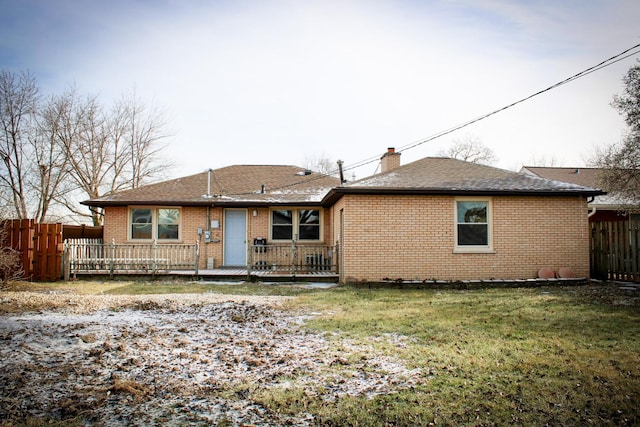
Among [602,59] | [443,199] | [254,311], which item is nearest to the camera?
[254,311]

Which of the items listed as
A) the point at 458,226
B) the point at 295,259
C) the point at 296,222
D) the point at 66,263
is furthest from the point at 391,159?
the point at 66,263

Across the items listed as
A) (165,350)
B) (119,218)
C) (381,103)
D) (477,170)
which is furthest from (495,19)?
(119,218)

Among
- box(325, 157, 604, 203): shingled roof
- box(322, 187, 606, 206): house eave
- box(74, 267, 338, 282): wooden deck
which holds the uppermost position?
box(325, 157, 604, 203): shingled roof

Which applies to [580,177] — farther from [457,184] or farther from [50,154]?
[50,154]

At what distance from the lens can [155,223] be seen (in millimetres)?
17938

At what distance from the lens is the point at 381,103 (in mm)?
17594

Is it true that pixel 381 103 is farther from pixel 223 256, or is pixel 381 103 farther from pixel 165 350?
pixel 165 350

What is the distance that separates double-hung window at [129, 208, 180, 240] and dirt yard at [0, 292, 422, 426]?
393 inches

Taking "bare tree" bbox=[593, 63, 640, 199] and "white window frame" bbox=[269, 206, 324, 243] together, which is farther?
"white window frame" bbox=[269, 206, 324, 243]

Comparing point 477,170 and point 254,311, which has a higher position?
point 477,170

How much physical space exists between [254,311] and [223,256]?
9.95m

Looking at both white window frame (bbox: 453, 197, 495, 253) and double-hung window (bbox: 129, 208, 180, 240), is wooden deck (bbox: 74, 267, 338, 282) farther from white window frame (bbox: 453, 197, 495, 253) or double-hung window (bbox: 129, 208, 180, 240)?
white window frame (bbox: 453, 197, 495, 253)

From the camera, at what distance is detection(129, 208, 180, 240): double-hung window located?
1794 centimetres

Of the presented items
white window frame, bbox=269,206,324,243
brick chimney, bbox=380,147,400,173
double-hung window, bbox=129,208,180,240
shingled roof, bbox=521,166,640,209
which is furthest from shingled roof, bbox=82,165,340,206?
shingled roof, bbox=521,166,640,209
